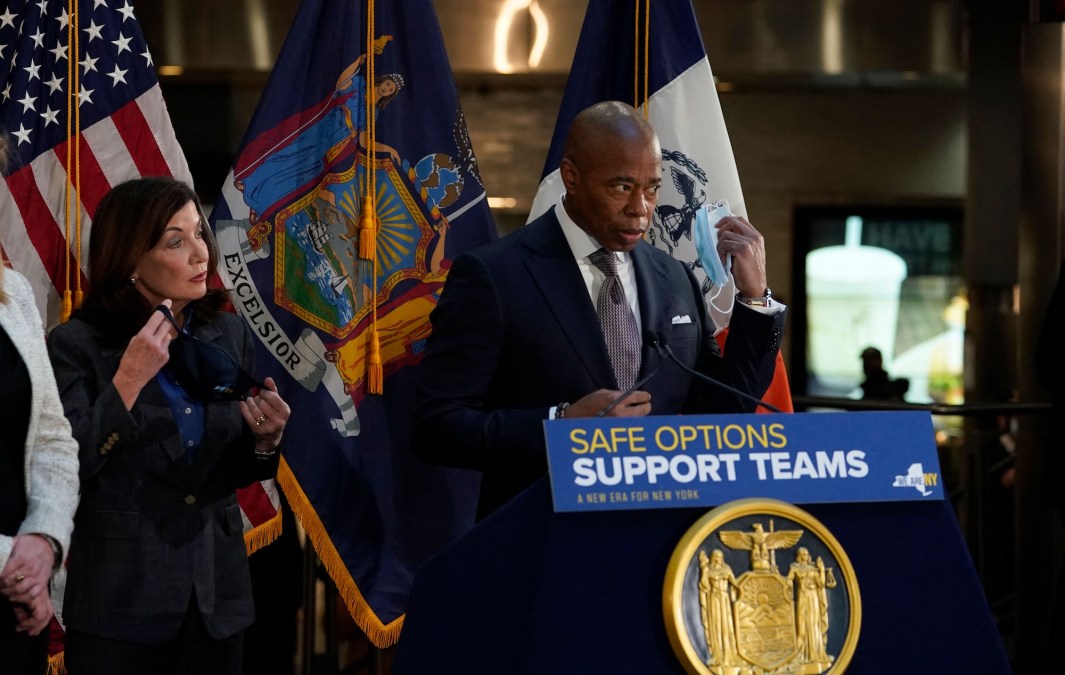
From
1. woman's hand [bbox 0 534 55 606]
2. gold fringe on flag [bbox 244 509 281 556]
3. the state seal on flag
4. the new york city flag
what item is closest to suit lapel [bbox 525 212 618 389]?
the state seal on flag

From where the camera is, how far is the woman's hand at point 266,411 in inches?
109

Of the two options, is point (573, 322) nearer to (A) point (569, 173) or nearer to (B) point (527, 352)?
(B) point (527, 352)

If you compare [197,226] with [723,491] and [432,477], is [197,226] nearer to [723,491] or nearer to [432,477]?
[432,477]

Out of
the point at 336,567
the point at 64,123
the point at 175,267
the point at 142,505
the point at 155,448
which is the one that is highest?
the point at 64,123

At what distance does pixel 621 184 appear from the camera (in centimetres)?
283

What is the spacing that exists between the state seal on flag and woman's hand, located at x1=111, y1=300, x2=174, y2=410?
3.49 ft

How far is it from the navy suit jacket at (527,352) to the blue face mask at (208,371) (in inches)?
13.1

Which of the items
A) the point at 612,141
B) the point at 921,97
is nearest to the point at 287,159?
the point at 612,141

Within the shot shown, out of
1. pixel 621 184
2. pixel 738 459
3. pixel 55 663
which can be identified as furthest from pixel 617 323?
pixel 55 663

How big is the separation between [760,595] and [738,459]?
189mm

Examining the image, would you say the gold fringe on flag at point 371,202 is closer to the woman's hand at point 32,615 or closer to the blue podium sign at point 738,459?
the woman's hand at point 32,615

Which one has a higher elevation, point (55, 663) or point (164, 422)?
point (164, 422)

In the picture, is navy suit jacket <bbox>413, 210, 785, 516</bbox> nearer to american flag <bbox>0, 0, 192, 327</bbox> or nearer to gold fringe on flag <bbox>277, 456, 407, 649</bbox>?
gold fringe on flag <bbox>277, 456, 407, 649</bbox>

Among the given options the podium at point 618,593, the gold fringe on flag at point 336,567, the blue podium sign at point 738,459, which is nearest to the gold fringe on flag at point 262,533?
the gold fringe on flag at point 336,567
